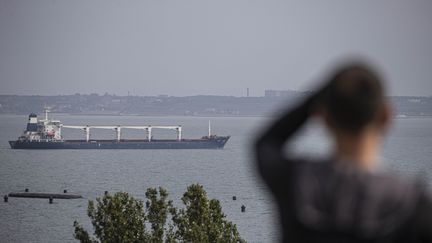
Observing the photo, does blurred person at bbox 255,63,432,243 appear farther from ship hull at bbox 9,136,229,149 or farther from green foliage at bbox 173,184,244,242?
ship hull at bbox 9,136,229,149

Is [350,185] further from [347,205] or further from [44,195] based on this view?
[44,195]

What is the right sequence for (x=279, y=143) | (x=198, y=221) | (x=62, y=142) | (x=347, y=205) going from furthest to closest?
1. (x=62, y=142)
2. (x=198, y=221)
3. (x=279, y=143)
4. (x=347, y=205)

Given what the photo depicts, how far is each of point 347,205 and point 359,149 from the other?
16 centimetres

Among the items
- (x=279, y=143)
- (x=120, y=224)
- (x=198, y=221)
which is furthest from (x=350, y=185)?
(x=120, y=224)

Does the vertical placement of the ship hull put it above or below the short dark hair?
above

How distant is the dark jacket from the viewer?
8.24 ft

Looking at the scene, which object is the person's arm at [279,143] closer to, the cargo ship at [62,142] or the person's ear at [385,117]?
the person's ear at [385,117]

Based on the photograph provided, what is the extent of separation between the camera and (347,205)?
2551 mm

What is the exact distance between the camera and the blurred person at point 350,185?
252cm

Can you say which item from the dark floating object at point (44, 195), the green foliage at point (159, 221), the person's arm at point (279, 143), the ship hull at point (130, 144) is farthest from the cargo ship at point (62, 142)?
the person's arm at point (279, 143)

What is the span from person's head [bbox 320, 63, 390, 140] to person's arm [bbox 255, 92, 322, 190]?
10 cm

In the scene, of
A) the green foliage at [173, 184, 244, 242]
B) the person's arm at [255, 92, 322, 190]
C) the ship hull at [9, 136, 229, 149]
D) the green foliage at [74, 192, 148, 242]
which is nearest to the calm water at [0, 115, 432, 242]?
the ship hull at [9, 136, 229, 149]

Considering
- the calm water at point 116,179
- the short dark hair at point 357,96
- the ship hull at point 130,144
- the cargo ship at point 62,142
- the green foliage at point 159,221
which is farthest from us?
the ship hull at point 130,144

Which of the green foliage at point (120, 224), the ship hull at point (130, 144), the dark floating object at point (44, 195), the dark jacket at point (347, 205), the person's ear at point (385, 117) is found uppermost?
the ship hull at point (130, 144)
